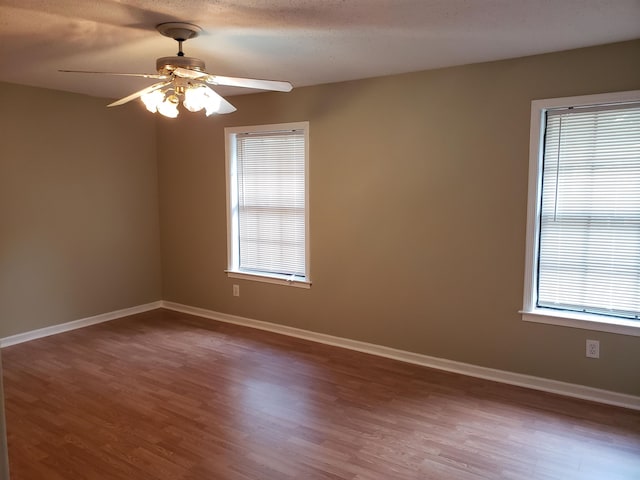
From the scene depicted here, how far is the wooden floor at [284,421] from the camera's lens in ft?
8.05

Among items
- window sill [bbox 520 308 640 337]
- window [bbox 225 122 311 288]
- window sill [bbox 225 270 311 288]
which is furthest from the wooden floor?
window [bbox 225 122 311 288]

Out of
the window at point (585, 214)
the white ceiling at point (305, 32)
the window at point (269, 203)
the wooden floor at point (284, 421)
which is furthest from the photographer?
the window at point (269, 203)

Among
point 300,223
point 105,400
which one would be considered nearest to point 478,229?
point 300,223

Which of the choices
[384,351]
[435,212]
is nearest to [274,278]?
[384,351]

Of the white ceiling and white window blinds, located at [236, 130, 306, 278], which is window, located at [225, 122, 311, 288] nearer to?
white window blinds, located at [236, 130, 306, 278]

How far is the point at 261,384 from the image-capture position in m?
3.45

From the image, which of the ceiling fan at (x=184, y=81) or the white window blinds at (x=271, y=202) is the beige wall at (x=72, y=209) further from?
the ceiling fan at (x=184, y=81)

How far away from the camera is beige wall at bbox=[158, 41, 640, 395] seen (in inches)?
126

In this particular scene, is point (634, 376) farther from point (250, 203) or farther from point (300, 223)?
point (250, 203)

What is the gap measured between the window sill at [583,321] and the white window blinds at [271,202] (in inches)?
80.1

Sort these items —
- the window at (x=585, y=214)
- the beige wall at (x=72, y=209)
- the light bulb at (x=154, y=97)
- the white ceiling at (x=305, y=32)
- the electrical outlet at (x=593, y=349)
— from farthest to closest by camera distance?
the beige wall at (x=72, y=209), the electrical outlet at (x=593, y=349), the window at (x=585, y=214), the light bulb at (x=154, y=97), the white ceiling at (x=305, y=32)

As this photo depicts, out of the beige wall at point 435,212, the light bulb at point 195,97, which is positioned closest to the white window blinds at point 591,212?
the beige wall at point 435,212

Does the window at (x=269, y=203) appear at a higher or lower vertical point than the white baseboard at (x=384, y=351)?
higher

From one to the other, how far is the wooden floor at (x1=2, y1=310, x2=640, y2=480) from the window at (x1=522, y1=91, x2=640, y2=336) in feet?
2.08
